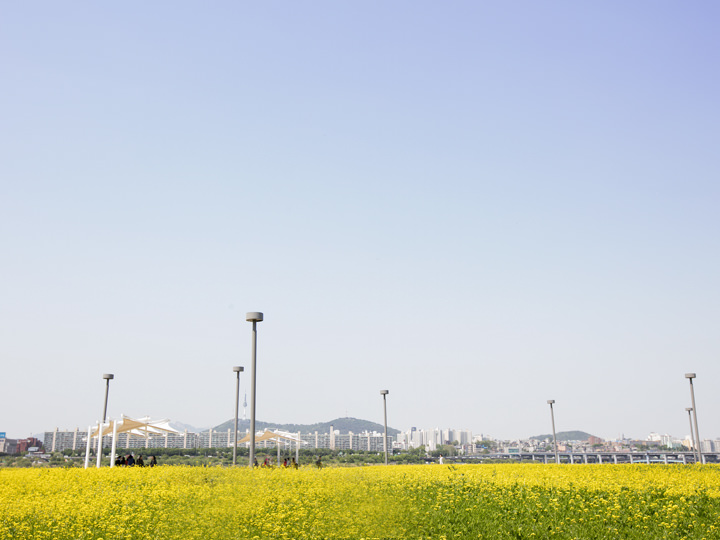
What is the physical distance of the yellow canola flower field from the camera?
10523mm

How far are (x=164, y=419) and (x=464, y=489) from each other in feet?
89.9

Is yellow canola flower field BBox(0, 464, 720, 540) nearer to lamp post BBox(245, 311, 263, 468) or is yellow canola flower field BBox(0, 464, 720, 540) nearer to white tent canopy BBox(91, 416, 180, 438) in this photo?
lamp post BBox(245, 311, 263, 468)

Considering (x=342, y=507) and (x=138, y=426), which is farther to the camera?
(x=138, y=426)

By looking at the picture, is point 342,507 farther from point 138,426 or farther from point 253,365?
point 138,426

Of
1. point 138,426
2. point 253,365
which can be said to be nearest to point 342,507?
point 253,365

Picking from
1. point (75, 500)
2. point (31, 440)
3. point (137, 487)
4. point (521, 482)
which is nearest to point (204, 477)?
point (137, 487)

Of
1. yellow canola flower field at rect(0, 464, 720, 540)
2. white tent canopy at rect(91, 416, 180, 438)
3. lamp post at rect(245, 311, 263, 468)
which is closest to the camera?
yellow canola flower field at rect(0, 464, 720, 540)

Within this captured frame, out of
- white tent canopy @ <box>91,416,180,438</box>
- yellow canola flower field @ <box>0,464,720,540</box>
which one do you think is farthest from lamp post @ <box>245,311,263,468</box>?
white tent canopy @ <box>91,416,180,438</box>

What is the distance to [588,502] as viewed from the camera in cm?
1238

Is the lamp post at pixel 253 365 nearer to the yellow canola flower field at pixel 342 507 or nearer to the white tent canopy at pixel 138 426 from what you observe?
the yellow canola flower field at pixel 342 507

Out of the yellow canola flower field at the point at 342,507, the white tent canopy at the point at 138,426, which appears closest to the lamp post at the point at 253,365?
the yellow canola flower field at the point at 342,507

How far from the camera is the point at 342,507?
A: 12.6 metres

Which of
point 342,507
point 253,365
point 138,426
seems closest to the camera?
point 342,507

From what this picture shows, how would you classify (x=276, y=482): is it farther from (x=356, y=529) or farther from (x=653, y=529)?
(x=653, y=529)
